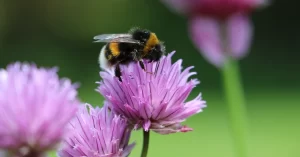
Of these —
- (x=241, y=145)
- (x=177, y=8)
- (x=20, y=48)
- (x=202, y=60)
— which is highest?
(x=20, y=48)

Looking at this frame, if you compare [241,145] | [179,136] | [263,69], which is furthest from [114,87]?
[263,69]

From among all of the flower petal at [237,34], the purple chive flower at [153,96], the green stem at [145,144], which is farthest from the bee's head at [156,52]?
the flower petal at [237,34]

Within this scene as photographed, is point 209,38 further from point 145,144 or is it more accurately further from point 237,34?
point 145,144

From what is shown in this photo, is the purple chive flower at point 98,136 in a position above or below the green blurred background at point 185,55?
below

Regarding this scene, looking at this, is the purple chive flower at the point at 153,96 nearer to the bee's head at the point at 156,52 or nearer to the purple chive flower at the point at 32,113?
the bee's head at the point at 156,52

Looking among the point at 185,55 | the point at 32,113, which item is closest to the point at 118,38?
the point at 32,113

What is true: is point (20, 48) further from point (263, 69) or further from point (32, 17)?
point (263, 69)

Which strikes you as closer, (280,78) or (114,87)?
(114,87)
